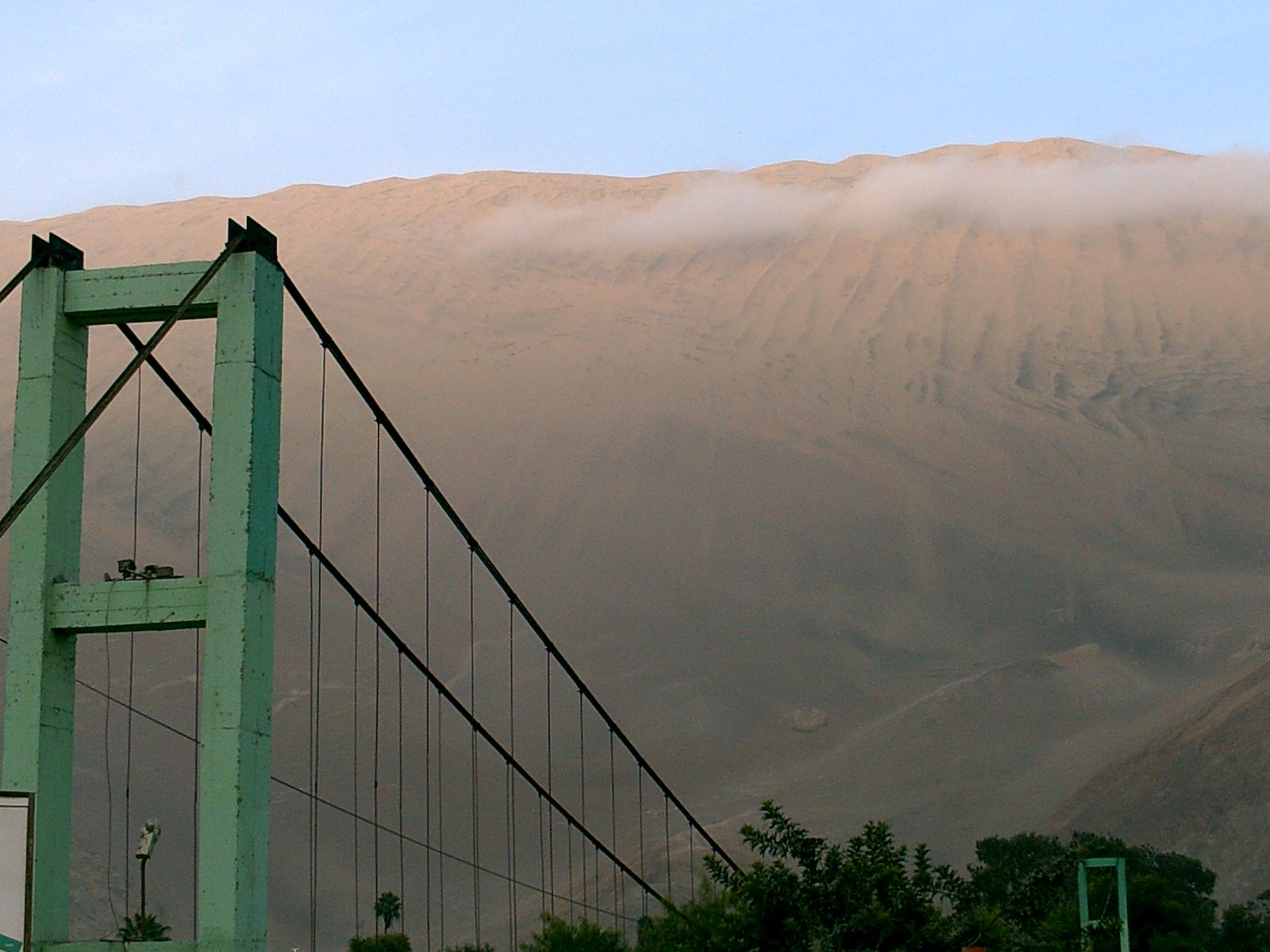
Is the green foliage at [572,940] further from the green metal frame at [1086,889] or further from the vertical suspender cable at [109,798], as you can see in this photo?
the green metal frame at [1086,889]

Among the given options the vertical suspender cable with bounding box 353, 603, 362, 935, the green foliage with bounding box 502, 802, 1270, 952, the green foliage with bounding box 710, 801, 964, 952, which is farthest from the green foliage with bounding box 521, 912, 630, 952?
the green foliage with bounding box 710, 801, 964, 952

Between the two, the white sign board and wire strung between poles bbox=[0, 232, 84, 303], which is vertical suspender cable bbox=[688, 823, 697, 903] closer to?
wire strung between poles bbox=[0, 232, 84, 303]

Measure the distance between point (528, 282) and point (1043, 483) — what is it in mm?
A: 51880

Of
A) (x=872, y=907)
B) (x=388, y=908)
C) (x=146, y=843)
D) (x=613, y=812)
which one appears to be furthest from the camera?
(x=388, y=908)

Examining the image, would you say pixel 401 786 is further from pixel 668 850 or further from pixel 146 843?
pixel 668 850

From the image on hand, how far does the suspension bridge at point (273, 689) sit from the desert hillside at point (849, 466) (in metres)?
3.93

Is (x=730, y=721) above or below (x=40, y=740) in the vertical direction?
above

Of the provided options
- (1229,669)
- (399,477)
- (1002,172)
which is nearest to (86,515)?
(399,477)

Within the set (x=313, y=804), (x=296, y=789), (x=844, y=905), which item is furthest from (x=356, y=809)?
(x=844, y=905)

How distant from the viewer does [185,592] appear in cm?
1219

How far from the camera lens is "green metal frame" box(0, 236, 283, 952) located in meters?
11.7

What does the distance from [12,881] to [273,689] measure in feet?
57.6

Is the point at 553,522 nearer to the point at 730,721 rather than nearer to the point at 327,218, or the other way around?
the point at 730,721

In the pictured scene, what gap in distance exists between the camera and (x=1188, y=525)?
13562cm
